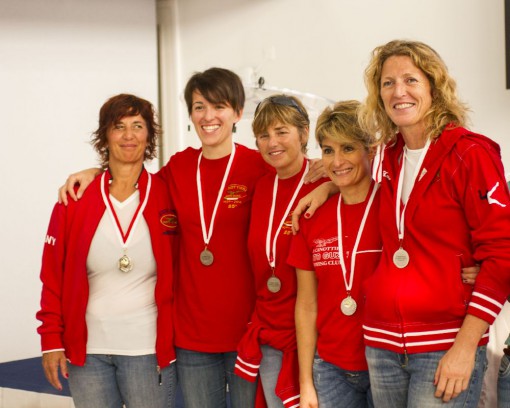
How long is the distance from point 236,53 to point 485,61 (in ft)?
8.81

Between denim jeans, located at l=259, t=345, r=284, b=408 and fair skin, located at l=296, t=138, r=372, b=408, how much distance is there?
0.53 feet

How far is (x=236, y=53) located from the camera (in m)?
6.81

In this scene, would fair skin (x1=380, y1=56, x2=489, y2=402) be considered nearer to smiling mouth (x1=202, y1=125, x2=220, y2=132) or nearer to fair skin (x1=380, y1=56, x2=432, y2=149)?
→ fair skin (x1=380, y1=56, x2=432, y2=149)

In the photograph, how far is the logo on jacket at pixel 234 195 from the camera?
2.76 meters

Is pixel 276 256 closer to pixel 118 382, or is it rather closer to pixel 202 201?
pixel 202 201

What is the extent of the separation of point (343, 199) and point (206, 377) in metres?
0.87

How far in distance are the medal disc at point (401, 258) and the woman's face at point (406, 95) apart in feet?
1.14

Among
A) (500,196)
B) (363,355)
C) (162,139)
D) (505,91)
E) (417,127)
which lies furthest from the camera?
(162,139)

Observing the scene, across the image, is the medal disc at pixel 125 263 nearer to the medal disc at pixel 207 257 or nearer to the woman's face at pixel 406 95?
the medal disc at pixel 207 257

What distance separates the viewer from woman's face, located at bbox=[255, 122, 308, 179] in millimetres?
2590

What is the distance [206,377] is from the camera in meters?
2.71

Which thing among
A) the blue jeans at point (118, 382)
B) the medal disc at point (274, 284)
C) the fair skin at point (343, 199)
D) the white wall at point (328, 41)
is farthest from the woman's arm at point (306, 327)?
the white wall at point (328, 41)

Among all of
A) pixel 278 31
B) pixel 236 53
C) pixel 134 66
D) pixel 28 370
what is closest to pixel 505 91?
pixel 278 31

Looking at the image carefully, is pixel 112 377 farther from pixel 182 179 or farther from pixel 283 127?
pixel 283 127
